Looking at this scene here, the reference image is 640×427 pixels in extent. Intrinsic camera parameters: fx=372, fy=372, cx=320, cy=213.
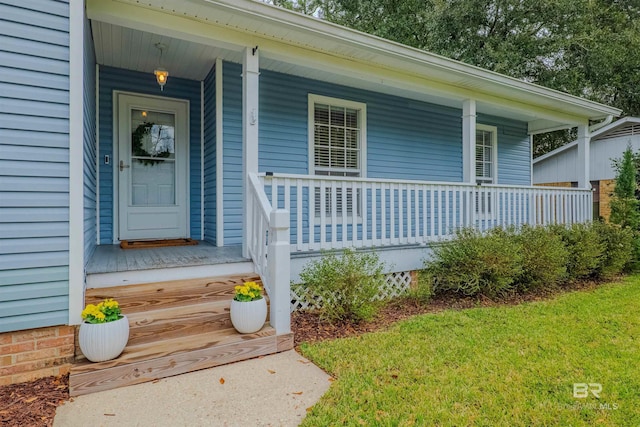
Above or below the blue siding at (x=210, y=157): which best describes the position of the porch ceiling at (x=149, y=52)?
above

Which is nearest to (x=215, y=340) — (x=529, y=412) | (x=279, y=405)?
(x=279, y=405)

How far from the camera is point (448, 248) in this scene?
4938 millimetres

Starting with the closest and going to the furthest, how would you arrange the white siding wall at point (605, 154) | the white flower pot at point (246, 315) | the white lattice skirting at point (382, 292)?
the white flower pot at point (246, 315)
the white lattice skirting at point (382, 292)
the white siding wall at point (605, 154)

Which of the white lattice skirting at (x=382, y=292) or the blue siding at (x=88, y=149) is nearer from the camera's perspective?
the blue siding at (x=88, y=149)

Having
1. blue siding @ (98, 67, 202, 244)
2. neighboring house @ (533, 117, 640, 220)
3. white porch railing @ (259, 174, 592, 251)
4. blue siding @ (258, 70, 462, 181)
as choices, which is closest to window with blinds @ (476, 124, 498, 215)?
blue siding @ (258, 70, 462, 181)

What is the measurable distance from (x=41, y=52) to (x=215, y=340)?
2465 mm

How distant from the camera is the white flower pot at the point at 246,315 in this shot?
3.05 metres

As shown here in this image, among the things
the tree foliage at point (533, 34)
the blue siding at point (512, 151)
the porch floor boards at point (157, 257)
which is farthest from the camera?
the tree foliage at point (533, 34)

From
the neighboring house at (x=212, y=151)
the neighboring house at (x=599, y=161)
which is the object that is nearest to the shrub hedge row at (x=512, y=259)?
the neighboring house at (x=212, y=151)

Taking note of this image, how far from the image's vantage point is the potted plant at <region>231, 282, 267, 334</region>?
3.06 metres

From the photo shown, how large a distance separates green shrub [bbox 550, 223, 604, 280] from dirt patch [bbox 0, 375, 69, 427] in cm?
628

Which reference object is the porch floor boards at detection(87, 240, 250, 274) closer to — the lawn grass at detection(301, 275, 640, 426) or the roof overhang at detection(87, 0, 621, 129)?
the lawn grass at detection(301, 275, 640, 426)

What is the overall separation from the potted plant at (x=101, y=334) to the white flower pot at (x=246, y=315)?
2.69ft

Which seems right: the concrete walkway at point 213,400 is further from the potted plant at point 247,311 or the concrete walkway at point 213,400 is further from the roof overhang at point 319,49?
the roof overhang at point 319,49
